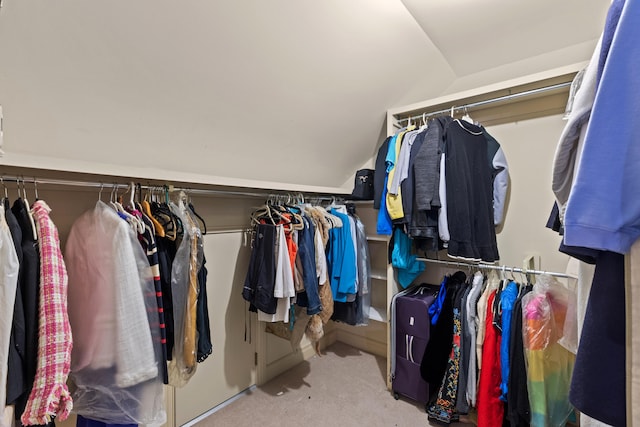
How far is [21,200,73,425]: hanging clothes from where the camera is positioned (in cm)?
83

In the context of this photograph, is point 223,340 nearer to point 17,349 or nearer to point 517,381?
point 17,349

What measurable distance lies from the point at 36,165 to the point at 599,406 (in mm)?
1569

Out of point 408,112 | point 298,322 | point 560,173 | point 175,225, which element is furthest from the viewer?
point 408,112

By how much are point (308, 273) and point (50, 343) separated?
1.16 m

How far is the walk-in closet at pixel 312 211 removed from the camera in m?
0.72

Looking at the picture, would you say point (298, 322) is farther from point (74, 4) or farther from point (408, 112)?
point (74, 4)

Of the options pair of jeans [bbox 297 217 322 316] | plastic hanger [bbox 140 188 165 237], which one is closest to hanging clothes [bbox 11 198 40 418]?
plastic hanger [bbox 140 188 165 237]

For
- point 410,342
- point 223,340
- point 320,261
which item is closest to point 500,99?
point 320,261

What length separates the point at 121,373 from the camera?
997mm

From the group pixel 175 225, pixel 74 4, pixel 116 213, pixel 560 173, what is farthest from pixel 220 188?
pixel 560 173

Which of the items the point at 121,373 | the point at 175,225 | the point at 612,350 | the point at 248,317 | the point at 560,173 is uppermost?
the point at 560,173

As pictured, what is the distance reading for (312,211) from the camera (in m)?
2.01

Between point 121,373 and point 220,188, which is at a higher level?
point 220,188

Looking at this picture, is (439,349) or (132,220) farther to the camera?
(439,349)
